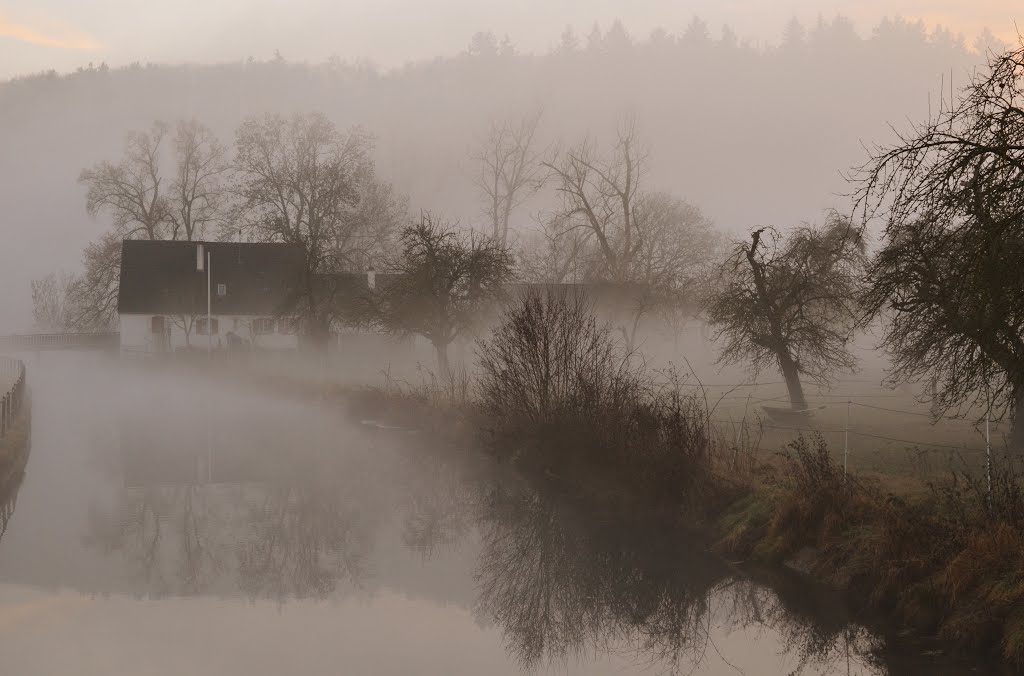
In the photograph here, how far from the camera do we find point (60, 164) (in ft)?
581

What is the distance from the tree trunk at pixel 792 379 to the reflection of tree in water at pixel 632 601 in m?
12.2

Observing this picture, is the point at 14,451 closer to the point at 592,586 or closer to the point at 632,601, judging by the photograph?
the point at 592,586

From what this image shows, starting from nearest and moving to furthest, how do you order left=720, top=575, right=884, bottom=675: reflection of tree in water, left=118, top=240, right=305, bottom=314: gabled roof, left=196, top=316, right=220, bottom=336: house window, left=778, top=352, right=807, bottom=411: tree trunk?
left=720, top=575, right=884, bottom=675: reflection of tree in water, left=778, top=352, right=807, bottom=411: tree trunk, left=196, top=316, right=220, bottom=336: house window, left=118, top=240, right=305, bottom=314: gabled roof

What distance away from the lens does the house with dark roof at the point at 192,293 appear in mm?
70125

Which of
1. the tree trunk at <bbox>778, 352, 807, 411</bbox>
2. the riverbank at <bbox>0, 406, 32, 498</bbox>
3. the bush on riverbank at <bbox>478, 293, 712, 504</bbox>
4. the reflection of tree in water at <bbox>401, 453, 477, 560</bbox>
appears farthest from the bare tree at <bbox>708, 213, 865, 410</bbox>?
the riverbank at <bbox>0, 406, 32, 498</bbox>

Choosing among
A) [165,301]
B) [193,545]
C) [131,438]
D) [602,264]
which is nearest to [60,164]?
[165,301]

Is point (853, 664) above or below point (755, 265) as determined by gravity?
below

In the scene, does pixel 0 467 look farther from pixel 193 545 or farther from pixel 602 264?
pixel 602 264

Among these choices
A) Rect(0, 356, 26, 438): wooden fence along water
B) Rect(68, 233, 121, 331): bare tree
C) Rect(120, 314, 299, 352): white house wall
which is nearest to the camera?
Rect(0, 356, 26, 438): wooden fence along water

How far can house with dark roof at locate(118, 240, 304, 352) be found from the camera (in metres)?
70.1

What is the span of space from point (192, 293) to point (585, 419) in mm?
51189

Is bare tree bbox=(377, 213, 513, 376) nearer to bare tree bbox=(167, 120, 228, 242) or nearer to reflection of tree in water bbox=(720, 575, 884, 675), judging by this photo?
reflection of tree in water bbox=(720, 575, 884, 675)

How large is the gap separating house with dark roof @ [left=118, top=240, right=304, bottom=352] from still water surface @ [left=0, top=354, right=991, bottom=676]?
144 feet

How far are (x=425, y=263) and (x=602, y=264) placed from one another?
1690cm
